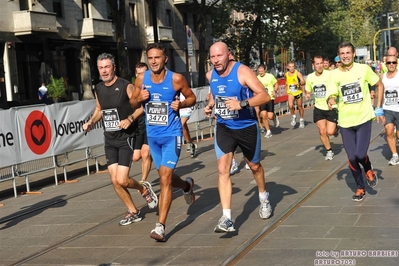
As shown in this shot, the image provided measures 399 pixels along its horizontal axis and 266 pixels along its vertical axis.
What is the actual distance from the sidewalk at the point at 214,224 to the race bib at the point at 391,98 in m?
1.06

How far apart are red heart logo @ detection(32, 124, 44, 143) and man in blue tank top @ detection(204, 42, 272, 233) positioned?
5717 millimetres

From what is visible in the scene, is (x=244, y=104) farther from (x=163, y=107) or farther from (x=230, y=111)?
(x=163, y=107)

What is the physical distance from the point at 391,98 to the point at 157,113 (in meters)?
5.26

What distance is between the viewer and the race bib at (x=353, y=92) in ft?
28.4

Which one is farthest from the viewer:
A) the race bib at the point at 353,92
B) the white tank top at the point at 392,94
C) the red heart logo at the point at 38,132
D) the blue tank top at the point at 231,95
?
the red heart logo at the point at 38,132

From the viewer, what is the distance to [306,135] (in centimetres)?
1841

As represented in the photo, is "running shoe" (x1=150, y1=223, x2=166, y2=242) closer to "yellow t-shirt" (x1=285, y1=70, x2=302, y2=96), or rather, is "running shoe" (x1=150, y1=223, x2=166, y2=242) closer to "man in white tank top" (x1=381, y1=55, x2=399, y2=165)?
"man in white tank top" (x1=381, y1=55, x2=399, y2=165)

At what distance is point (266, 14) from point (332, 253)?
34.8 m

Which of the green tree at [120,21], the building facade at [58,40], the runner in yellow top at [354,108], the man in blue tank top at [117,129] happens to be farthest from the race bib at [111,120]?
the building facade at [58,40]

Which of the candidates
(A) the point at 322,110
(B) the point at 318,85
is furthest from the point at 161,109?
(B) the point at 318,85

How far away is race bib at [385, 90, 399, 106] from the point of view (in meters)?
11.2

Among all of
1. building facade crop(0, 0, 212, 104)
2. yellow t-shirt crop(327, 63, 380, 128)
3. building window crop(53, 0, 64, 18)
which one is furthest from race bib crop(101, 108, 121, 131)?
building window crop(53, 0, 64, 18)

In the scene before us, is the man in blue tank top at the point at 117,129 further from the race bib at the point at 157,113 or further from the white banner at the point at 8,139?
the white banner at the point at 8,139

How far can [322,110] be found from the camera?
13484 millimetres
